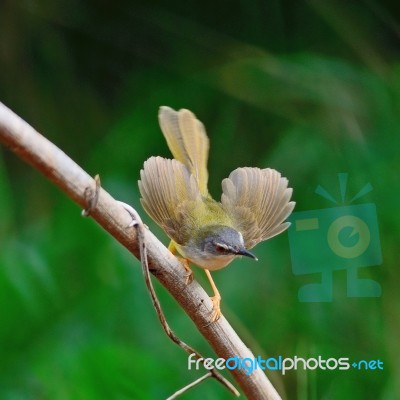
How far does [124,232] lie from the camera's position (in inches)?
40.3

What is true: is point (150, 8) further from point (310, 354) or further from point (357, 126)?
point (310, 354)

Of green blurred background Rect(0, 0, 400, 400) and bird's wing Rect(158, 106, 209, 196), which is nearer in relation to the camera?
bird's wing Rect(158, 106, 209, 196)

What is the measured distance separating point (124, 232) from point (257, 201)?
395 millimetres

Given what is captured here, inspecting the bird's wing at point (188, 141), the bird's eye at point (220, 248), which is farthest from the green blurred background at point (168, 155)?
the bird's eye at point (220, 248)

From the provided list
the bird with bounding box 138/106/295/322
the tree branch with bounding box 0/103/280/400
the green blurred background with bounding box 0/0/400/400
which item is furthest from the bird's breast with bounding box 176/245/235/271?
the green blurred background with bounding box 0/0/400/400

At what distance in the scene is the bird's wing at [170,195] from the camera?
4.17ft

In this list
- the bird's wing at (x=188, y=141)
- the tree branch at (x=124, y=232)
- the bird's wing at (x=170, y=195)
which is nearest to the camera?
the tree branch at (x=124, y=232)

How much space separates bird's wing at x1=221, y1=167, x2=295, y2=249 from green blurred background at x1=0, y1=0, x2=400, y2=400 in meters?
0.62

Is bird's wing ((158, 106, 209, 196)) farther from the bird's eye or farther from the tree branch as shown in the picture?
the tree branch

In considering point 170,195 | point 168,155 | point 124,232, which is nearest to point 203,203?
point 170,195

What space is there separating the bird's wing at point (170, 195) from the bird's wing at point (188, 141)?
42 millimetres

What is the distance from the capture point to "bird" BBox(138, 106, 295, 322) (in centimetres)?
130

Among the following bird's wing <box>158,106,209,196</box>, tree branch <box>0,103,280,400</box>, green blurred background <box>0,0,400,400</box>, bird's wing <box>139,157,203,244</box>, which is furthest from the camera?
green blurred background <box>0,0,400,400</box>

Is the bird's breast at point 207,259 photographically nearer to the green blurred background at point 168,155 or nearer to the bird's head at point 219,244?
the bird's head at point 219,244
